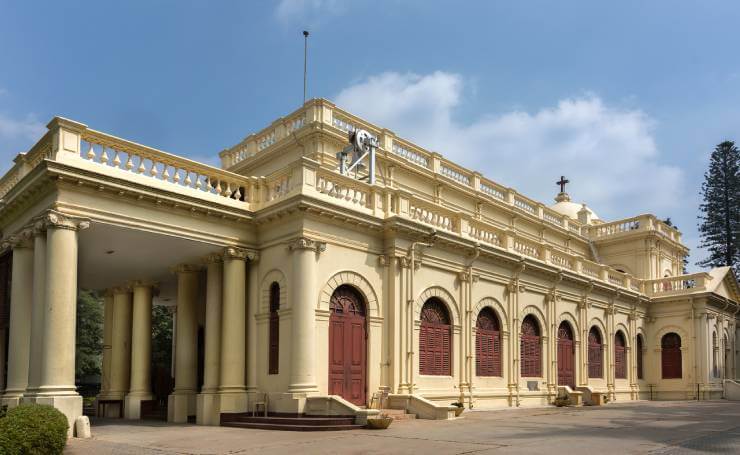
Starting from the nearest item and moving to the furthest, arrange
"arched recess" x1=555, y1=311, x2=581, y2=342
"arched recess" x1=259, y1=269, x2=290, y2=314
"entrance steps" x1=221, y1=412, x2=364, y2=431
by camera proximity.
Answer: "entrance steps" x1=221, y1=412, x2=364, y2=431 < "arched recess" x1=259, y1=269, x2=290, y2=314 < "arched recess" x1=555, y1=311, x2=581, y2=342

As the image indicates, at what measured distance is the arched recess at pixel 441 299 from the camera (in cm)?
2200

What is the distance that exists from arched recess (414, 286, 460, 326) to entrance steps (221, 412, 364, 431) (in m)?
5.37

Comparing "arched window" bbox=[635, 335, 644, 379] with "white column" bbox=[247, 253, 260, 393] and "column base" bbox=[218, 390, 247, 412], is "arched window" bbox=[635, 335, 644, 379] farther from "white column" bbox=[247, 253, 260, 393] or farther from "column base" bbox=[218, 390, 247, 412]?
"column base" bbox=[218, 390, 247, 412]

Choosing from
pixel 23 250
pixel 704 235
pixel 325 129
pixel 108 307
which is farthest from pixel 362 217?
pixel 704 235

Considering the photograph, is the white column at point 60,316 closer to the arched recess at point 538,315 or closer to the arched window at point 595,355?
the arched recess at point 538,315

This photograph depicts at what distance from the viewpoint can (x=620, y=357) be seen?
34688 mm

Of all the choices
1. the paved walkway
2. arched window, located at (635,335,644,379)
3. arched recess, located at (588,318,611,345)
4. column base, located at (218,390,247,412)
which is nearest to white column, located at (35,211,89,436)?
the paved walkway

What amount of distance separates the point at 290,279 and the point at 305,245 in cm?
109

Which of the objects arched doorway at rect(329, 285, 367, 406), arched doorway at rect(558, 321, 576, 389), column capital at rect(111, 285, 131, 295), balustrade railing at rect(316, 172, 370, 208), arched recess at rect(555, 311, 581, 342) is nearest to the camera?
arched doorway at rect(329, 285, 367, 406)

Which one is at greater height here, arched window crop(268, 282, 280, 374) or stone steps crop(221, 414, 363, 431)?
arched window crop(268, 282, 280, 374)

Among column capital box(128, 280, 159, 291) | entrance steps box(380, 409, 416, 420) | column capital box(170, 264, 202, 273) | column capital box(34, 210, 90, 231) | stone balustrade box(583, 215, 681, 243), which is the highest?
stone balustrade box(583, 215, 681, 243)

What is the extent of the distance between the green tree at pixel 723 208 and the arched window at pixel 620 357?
23.3 meters

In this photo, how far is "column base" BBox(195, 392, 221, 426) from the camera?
1947 centimetres

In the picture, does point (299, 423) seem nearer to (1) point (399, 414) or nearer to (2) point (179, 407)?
(1) point (399, 414)
